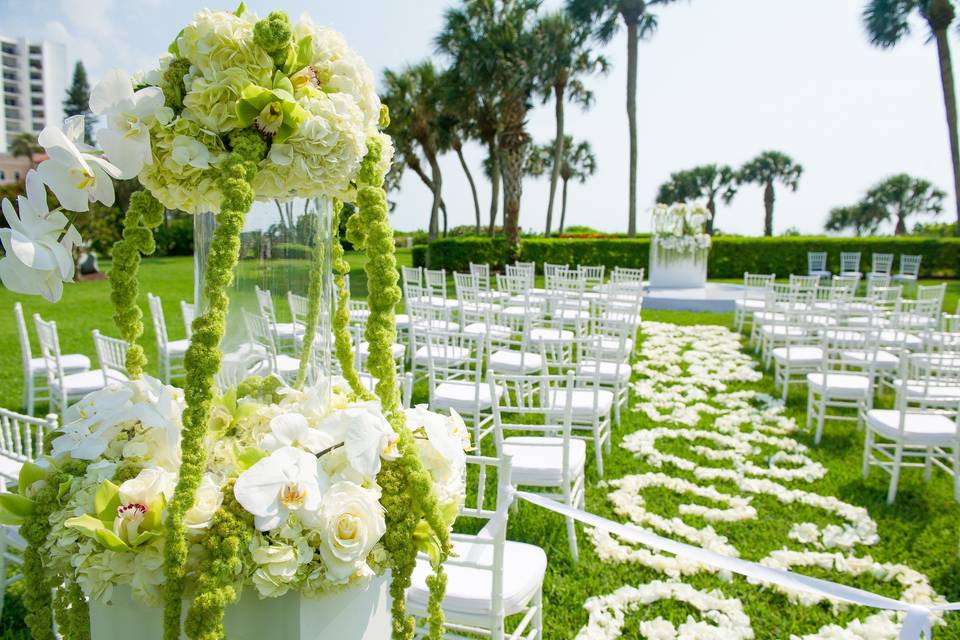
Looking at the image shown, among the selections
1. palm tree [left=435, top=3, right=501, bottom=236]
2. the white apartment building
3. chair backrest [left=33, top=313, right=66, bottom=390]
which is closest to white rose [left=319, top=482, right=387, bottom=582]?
chair backrest [left=33, top=313, right=66, bottom=390]

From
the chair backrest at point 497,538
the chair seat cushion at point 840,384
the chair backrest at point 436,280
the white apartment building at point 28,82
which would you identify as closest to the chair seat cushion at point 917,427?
the chair seat cushion at point 840,384

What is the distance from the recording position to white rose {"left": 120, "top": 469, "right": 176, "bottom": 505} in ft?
3.60

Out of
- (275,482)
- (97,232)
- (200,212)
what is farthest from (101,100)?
(97,232)

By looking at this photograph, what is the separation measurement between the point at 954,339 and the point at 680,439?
2984mm

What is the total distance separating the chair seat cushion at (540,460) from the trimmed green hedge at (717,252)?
57.3 ft

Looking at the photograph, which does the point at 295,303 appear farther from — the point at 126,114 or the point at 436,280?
the point at 436,280

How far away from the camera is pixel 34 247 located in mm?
1108

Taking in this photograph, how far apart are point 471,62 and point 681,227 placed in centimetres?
946

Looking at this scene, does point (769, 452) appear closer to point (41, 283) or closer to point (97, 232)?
point (41, 283)

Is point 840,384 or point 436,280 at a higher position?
point 436,280

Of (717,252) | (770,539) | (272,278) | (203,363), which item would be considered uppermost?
(717,252)

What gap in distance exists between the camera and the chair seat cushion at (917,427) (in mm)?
4328

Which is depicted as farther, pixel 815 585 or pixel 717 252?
pixel 717 252

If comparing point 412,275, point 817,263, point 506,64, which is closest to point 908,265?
point 817,263
